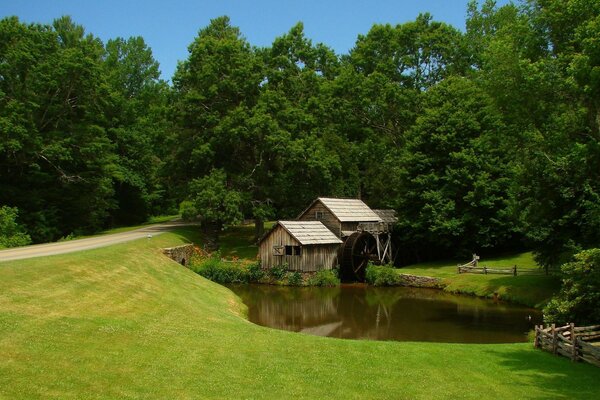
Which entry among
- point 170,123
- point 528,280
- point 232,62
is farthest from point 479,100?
point 170,123

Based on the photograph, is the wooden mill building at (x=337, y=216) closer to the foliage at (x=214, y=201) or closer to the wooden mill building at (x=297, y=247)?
the wooden mill building at (x=297, y=247)

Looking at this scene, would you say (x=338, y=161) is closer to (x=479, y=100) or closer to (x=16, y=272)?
(x=479, y=100)

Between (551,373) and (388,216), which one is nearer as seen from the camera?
(551,373)

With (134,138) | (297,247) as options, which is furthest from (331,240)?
(134,138)

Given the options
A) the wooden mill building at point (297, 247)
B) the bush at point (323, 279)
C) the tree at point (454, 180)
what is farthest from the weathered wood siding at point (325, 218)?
the tree at point (454, 180)

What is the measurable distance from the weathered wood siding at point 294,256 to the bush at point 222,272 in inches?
67.3

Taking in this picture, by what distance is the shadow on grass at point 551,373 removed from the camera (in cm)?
1388

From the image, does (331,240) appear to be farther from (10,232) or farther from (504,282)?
(10,232)

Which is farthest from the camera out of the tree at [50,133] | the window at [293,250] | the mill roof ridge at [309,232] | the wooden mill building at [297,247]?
the tree at [50,133]

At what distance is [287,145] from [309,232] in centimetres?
1105

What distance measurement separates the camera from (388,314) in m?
29.3

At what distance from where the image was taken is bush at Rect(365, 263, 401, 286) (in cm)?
4000

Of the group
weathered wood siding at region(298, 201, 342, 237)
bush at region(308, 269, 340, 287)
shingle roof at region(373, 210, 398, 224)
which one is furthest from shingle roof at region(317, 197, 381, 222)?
bush at region(308, 269, 340, 287)

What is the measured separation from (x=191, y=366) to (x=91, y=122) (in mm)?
41187
